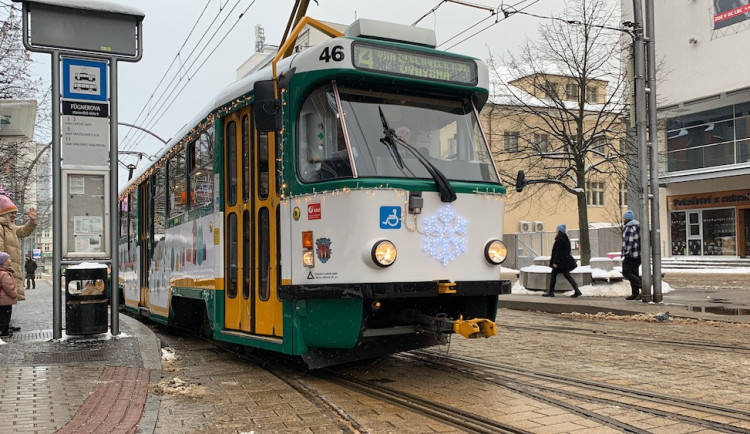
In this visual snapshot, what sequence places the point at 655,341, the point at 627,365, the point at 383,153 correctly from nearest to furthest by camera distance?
1. the point at 383,153
2. the point at 627,365
3. the point at 655,341

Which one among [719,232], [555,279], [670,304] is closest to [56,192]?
[670,304]

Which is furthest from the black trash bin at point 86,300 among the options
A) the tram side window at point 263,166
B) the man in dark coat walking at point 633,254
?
the man in dark coat walking at point 633,254

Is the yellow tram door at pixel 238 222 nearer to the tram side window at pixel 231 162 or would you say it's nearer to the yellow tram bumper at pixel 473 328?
the tram side window at pixel 231 162

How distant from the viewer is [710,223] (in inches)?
1254

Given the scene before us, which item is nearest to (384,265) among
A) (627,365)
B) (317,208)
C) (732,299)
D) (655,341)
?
(317,208)

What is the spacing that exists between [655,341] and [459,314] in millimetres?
3683

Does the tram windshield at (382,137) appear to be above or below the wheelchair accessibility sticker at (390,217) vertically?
above

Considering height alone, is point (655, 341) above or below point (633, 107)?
below

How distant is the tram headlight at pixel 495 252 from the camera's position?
6.87 m

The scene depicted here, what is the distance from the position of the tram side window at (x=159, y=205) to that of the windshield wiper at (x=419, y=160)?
573 centimetres

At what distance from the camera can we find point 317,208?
657cm

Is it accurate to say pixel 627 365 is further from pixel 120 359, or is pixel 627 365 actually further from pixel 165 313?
pixel 165 313

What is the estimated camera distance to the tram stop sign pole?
359 inches

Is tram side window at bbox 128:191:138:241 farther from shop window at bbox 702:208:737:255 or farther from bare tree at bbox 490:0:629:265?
shop window at bbox 702:208:737:255
